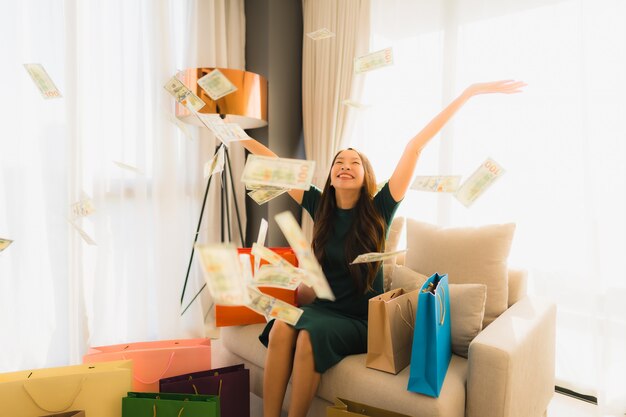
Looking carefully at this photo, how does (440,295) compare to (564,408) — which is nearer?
(440,295)

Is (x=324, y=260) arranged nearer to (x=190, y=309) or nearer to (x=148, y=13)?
(x=190, y=309)

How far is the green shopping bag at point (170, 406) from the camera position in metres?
1.46

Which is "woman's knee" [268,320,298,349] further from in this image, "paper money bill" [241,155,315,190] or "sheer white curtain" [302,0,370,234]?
"sheer white curtain" [302,0,370,234]

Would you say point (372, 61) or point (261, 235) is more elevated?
point (372, 61)

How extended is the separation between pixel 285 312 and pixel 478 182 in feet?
3.52

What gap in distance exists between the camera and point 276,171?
Result: 67.0 inches

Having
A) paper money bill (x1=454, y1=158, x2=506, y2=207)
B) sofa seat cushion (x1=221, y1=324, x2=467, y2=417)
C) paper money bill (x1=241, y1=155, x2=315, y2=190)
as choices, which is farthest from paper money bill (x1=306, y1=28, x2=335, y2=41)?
sofa seat cushion (x1=221, y1=324, x2=467, y2=417)

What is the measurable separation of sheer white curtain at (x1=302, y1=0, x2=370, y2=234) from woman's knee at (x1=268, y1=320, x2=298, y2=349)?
5.35 feet

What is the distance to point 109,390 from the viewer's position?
1518 millimetres

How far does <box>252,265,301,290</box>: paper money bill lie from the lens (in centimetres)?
152

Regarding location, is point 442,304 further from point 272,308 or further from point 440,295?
point 272,308

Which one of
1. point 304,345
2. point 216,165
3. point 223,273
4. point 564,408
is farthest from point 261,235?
point 564,408

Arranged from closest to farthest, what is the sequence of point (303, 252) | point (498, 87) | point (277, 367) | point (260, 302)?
point (303, 252) < point (260, 302) < point (277, 367) < point (498, 87)

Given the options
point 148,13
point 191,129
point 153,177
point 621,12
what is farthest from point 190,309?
point 621,12
